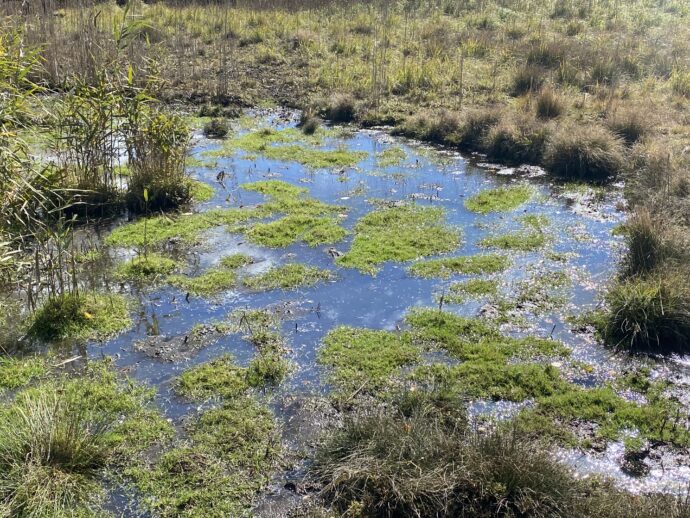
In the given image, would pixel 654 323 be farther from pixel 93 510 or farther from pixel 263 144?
pixel 263 144

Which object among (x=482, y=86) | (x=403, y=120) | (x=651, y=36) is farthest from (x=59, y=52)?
(x=651, y=36)

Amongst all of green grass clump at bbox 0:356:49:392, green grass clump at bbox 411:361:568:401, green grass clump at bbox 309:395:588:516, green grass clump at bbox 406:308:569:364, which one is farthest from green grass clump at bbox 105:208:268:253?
green grass clump at bbox 309:395:588:516

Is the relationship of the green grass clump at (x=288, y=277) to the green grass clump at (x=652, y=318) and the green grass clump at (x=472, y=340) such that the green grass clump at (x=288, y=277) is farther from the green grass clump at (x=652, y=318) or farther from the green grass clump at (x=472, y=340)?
the green grass clump at (x=652, y=318)

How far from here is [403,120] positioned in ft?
48.5

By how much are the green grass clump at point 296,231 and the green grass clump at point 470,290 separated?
2060 millimetres

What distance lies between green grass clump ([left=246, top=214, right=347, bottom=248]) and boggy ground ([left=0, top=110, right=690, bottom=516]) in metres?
0.04

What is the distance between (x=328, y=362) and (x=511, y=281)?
2913 mm

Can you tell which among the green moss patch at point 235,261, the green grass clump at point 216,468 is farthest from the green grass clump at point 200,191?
the green grass clump at point 216,468

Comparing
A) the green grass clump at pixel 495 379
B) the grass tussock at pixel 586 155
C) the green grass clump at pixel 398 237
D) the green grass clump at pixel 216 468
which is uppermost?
the grass tussock at pixel 586 155

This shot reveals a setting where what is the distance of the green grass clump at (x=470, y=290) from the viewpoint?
7805 mm

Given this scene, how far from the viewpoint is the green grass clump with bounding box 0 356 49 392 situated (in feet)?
20.0

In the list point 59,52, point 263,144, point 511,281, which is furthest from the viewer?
point 59,52

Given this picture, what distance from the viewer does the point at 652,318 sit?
6887 millimetres

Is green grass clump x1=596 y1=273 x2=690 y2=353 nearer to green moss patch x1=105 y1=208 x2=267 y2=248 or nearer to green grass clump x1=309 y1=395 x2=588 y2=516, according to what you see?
green grass clump x1=309 y1=395 x2=588 y2=516
